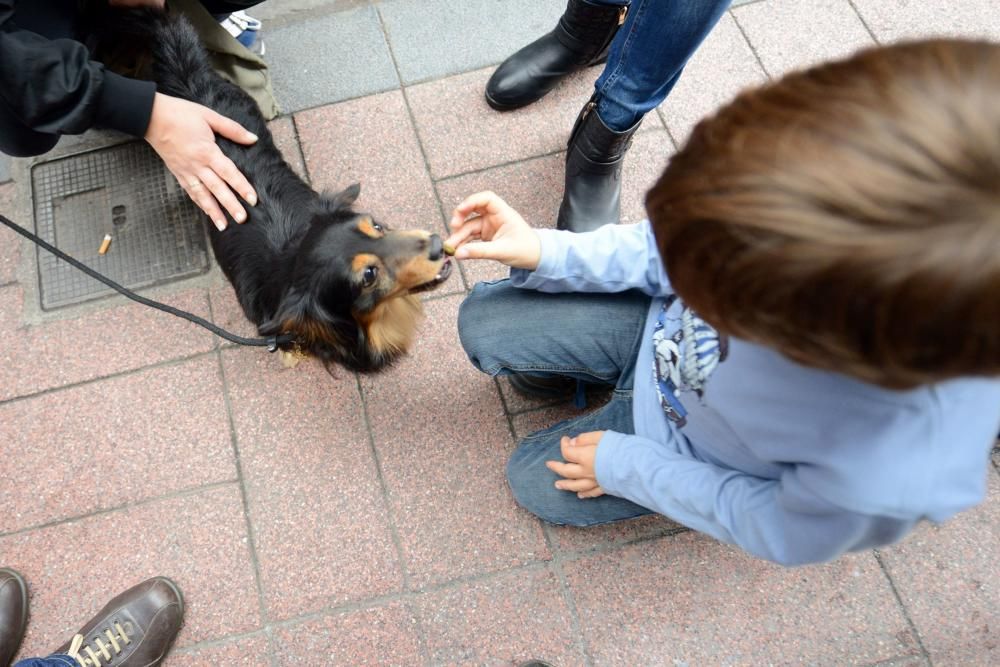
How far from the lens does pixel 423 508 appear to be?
2.22 meters

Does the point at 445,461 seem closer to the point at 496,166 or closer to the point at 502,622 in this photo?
the point at 502,622

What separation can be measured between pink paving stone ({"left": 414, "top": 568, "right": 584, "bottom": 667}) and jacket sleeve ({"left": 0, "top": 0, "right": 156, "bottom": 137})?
1.73 metres

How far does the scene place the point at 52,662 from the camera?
1.97m

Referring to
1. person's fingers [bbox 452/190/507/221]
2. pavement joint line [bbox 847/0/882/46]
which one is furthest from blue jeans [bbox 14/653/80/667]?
pavement joint line [bbox 847/0/882/46]

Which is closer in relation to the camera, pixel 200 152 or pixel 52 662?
pixel 52 662

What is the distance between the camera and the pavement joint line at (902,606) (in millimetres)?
1982

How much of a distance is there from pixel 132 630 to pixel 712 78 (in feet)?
9.34

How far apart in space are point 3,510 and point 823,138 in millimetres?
→ 2579

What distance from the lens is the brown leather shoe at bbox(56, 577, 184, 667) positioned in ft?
6.63

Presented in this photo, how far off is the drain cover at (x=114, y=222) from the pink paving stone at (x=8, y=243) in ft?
0.27

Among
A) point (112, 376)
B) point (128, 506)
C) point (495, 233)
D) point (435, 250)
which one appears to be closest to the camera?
point (495, 233)

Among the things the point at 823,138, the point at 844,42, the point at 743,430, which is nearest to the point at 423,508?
the point at 743,430

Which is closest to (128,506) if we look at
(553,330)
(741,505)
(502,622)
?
(502,622)

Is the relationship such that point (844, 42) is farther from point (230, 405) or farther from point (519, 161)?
point (230, 405)
